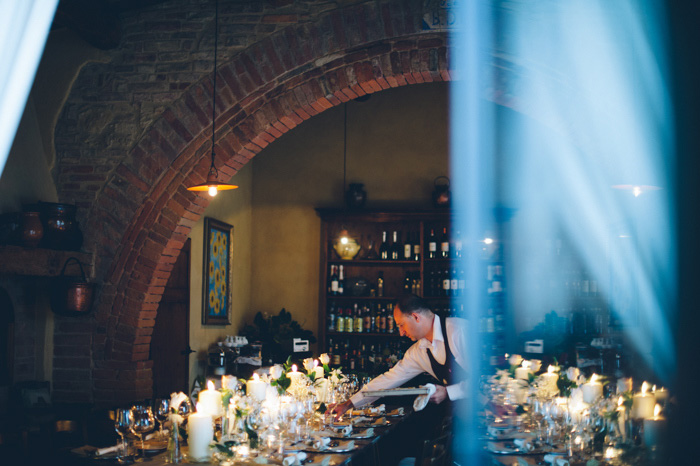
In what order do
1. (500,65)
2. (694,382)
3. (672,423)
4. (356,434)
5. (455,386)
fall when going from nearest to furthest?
(694,382), (672,423), (356,434), (455,386), (500,65)

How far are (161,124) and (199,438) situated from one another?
10.9 feet

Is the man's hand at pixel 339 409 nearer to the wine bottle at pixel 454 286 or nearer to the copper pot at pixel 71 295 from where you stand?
the copper pot at pixel 71 295

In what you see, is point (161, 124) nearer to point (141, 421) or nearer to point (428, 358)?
point (428, 358)

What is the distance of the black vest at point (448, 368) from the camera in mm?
5090

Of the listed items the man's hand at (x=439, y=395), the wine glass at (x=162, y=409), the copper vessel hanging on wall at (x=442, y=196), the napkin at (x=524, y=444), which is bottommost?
the napkin at (x=524, y=444)

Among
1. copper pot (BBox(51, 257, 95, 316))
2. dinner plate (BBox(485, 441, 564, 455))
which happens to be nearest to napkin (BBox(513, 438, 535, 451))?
dinner plate (BBox(485, 441, 564, 455))

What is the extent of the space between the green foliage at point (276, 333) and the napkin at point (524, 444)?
484cm

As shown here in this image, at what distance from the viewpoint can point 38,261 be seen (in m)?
5.12

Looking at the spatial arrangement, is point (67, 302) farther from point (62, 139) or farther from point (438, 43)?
point (438, 43)

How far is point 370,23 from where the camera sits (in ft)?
18.3

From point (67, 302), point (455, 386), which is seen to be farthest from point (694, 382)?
point (67, 302)

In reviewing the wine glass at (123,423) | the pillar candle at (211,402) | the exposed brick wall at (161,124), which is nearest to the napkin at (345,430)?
the pillar candle at (211,402)

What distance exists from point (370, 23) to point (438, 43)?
0.57 metres

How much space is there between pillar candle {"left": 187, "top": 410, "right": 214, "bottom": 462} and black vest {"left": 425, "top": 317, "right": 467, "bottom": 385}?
2.22 m
